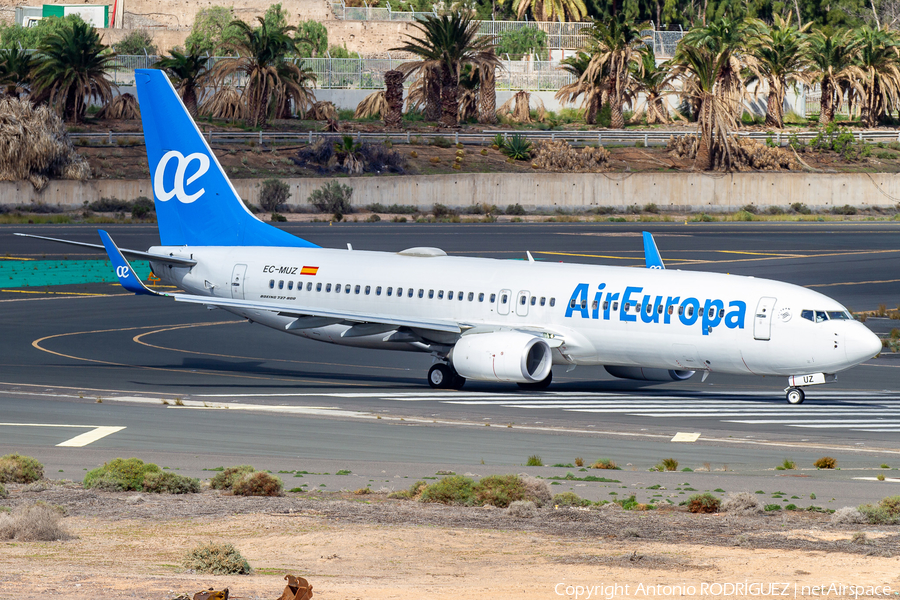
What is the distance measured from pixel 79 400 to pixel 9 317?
60.5 ft

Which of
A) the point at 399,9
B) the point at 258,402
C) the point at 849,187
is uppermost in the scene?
the point at 399,9

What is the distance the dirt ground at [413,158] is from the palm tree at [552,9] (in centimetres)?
4313

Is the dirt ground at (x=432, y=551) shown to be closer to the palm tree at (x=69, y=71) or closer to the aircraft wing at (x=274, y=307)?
the aircraft wing at (x=274, y=307)

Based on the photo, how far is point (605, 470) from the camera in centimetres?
2361

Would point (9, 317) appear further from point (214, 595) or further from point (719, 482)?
point (214, 595)

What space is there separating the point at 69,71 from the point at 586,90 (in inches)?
1825

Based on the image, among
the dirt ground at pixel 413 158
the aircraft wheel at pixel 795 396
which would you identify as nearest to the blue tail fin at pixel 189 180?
the aircraft wheel at pixel 795 396

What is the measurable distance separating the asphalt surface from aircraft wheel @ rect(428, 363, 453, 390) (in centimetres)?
55

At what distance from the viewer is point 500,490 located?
2020cm

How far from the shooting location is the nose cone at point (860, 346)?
31.1 meters

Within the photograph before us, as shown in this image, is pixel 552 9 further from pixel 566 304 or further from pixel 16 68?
pixel 566 304

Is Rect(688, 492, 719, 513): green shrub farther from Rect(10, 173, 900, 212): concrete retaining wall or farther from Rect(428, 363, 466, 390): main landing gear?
Rect(10, 173, 900, 212): concrete retaining wall

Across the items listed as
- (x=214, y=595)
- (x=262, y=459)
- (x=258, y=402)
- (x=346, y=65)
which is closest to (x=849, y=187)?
(x=346, y=65)

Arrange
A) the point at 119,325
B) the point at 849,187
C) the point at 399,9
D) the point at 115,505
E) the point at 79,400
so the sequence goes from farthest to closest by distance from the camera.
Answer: the point at 399,9 → the point at 849,187 → the point at 119,325 → the point at 79,400 → the point at 115,505
